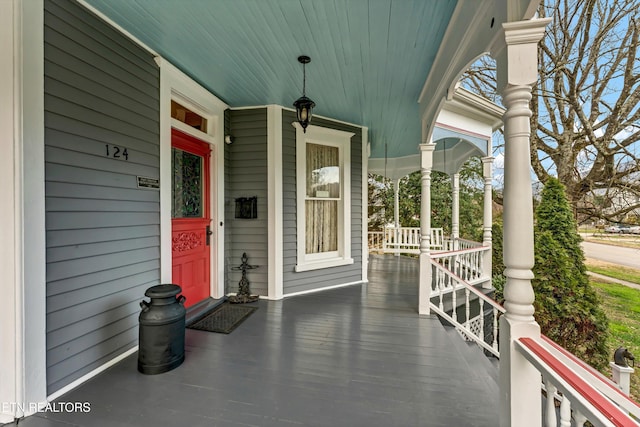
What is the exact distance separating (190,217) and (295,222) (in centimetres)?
143

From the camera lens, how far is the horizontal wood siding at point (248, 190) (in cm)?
392

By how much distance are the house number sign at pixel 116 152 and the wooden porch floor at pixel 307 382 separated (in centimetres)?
171

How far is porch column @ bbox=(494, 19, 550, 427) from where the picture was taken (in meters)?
1.36

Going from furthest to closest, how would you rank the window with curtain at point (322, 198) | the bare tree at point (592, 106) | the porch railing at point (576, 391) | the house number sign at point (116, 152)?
the bare tree at point (592, 106), the window with curtain at point (322, 198), the house number sign at point (116, 152), the porch railing at point (576, 391)

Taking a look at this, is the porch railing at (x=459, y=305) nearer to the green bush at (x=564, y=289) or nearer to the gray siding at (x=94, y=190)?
the green bush at (x=564, y=289)

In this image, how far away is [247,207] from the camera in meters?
3.95

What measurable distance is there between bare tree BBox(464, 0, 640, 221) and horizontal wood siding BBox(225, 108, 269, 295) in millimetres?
5456

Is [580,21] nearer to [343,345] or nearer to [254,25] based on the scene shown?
[254,25]

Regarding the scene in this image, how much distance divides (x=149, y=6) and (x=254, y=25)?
29.3 inches

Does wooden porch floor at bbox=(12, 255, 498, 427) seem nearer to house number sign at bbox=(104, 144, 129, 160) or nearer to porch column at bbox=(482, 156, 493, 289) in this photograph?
house number sign at bbox=(104, 144, 129, 160)

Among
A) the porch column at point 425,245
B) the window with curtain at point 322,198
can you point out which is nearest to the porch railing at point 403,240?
the window with curtain at point 322,198

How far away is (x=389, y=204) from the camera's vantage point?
40.0 feet

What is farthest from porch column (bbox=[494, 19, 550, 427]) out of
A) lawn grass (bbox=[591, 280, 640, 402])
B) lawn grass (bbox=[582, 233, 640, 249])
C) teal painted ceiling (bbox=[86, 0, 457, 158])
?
lawn grass (bbox=[582, 233, 640, 249])

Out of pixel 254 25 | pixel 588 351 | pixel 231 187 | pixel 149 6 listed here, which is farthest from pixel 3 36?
pixel 588 351
